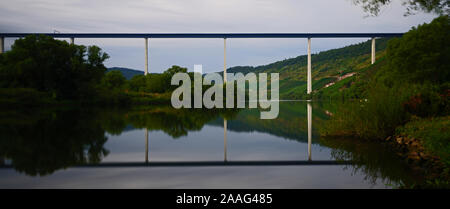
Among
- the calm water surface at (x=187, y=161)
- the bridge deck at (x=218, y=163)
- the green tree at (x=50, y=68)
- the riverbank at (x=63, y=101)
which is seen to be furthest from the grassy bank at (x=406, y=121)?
the green tree at (x=50, y=68)

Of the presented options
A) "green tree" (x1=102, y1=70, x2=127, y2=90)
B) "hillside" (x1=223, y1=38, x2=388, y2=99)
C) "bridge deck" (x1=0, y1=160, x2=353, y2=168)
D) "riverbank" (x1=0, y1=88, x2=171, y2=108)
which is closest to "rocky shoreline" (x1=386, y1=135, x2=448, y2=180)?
"bridge deck" (x1=0, y1=160, x2=353, y2=168)

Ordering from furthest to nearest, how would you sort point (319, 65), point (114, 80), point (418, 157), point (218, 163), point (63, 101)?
point (319, 65), point (114, 80), point (63, 101), point (218, 163), point (418, 157)

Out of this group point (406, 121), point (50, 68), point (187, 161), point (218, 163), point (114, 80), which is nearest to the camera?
point (218, 163)

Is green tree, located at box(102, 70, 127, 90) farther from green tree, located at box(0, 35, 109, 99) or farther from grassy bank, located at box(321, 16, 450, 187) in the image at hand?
grassy bank, located at box(321, 16, 450, 187)

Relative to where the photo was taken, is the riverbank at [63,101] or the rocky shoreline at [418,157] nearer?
the rocky shoreline at [418,157]

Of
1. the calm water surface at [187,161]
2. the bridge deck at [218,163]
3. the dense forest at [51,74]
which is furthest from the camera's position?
the dense forest at [51,74]

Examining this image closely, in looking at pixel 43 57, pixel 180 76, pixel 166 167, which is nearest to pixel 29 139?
pixel 166 167

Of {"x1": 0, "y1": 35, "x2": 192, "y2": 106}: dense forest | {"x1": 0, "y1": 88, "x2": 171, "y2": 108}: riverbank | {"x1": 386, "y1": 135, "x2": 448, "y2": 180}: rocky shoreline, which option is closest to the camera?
{"x1": 386, "y1": 135, "x2": 448, "y2": 180}: rocky shoreline

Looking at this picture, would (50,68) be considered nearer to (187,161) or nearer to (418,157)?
(187,161)

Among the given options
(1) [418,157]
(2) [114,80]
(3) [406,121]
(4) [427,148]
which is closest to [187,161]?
(1) [418,157]

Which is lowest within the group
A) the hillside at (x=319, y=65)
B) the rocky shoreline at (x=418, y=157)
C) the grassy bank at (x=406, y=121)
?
the rocky shoreline at (x=418, y=157)

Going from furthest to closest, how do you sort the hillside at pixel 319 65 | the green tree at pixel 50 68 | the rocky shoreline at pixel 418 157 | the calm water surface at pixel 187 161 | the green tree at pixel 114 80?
1. the hillside at pixel 319 65
2. the green tree at pixel 114 80
3. the green tree at pixel 50 68
4. the rocky shoreline at pixel 418 157
5. the calm water surface at pixel 187 161

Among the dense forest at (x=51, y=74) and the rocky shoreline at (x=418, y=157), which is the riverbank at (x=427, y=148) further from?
the dense forest at (x=51, y=74)

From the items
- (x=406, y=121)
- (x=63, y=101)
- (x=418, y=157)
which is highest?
(x=63, y=101)
